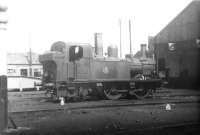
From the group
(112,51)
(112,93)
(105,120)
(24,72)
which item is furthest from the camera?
(24,72)

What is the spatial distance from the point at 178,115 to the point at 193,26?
75.6 feet

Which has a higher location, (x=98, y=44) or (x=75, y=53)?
(x=98, y=44)

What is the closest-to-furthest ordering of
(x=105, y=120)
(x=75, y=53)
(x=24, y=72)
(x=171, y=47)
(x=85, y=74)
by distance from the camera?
(x=105, y=120), (x=75, y=53), (x=85, y=74), (x=171, y=47), (x=24, y=72)

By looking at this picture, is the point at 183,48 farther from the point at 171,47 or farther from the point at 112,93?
the point at 112,93

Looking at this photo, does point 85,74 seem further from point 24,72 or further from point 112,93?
point 24,72

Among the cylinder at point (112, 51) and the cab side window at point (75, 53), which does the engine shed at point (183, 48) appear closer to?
the cylinder at point (112, 51)

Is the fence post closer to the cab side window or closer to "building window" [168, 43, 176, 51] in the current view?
the cab side window

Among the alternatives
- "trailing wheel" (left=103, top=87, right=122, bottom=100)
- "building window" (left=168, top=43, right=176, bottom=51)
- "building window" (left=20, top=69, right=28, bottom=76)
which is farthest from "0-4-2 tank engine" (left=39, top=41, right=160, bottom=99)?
"building window" (left=20, top=69, right=28, bottom=76)

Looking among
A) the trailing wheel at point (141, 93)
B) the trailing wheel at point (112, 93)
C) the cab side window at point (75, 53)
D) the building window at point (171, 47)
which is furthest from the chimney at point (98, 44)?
the building window at point (171, 47)

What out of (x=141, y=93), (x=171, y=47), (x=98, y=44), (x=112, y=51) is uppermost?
(x=171, y=47)

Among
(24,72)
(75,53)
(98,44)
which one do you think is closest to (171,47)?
(98,44)

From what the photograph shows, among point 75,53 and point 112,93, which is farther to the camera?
point 112,93

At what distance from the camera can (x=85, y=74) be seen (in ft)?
55.2

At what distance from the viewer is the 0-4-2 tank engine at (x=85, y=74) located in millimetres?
16297
